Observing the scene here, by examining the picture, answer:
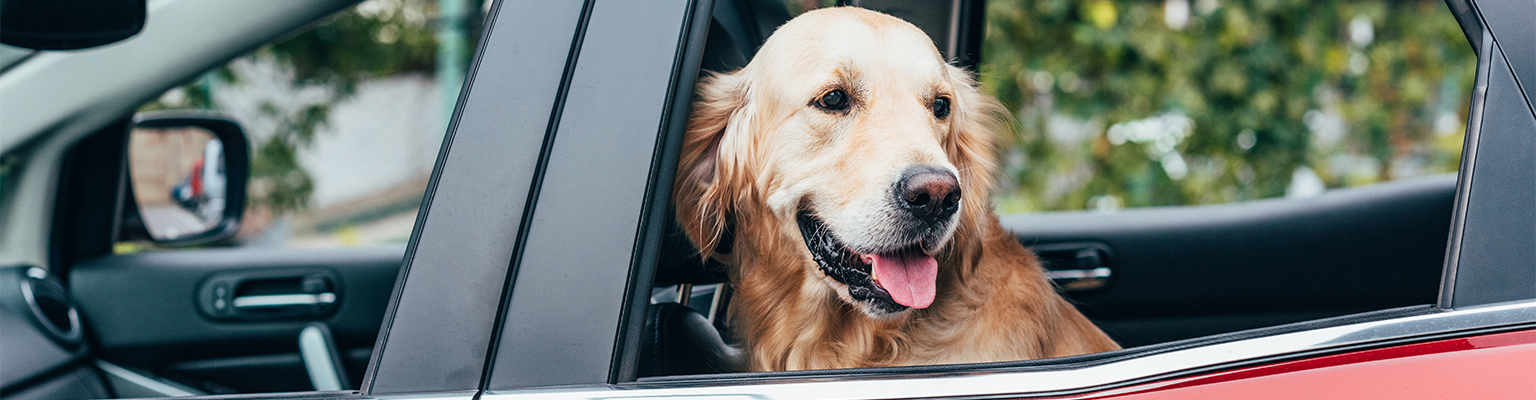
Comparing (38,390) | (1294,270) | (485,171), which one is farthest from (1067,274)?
(38,390)

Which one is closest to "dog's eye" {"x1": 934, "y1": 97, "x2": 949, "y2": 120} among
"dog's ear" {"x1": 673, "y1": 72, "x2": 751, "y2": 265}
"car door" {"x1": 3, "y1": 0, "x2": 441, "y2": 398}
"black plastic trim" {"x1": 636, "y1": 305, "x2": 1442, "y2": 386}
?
"dog's ear" {"x1": 673, "y1": 72, "x2": 751, "y2": 265}

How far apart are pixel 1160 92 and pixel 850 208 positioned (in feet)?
12.6

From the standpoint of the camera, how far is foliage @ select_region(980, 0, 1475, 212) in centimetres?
440

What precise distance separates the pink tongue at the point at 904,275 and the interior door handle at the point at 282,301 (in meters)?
1.54

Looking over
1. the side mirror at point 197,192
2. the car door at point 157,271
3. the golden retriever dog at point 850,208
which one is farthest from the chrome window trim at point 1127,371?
the side mirror at point 197,192

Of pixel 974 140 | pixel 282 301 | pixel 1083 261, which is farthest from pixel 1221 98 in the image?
pixel 282 301

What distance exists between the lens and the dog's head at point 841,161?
1.19 metres

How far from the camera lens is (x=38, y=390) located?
159cm

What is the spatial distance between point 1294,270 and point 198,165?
9.05ft

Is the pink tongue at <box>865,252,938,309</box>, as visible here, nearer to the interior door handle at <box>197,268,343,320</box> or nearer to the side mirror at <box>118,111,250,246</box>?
the interior door handle at <box>197,268,343,320</box>

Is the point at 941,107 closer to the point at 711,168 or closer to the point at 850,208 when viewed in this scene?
the point at 850,208

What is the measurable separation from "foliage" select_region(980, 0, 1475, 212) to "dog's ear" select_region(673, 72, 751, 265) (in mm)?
3216

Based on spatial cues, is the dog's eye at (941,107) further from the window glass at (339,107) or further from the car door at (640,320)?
the window glass at (339,107)

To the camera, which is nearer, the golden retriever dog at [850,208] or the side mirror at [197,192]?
the golden retriever dog at [850,208]
